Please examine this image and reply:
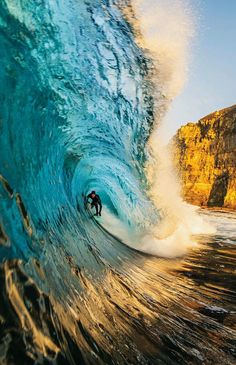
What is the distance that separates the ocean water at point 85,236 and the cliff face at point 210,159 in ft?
126

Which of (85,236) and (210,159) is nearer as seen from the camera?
(85,236)

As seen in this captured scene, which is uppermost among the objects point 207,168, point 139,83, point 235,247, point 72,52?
point 207,168

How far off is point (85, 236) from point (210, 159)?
155 ft

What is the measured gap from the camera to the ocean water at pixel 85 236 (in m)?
2.20

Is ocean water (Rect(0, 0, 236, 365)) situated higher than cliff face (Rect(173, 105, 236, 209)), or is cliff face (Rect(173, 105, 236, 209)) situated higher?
cliff face (Rect(173, 105, 236, 209))

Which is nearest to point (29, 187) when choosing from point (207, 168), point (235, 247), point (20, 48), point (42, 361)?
point (20, 48)

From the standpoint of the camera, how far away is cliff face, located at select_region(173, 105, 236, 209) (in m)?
46.8

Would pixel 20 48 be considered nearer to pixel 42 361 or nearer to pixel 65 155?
pixel 42 361

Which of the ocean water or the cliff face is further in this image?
the cliff face

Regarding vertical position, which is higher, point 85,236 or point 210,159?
point 210,159

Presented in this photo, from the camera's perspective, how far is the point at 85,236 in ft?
20.6

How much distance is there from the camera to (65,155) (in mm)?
8914

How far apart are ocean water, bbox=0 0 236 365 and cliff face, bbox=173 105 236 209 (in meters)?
38.3

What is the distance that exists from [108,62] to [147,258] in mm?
4114
